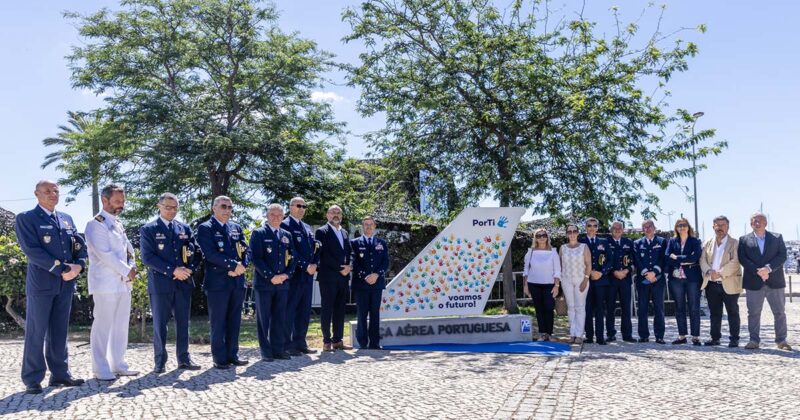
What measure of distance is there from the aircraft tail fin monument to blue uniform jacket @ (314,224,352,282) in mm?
1043

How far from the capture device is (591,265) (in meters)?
9.62

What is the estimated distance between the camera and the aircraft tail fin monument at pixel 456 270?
9.81 meters

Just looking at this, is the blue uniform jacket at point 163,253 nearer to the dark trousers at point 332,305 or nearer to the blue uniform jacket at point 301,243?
the blue uniform jacket at point 301,243

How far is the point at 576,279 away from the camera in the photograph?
959 centimetres

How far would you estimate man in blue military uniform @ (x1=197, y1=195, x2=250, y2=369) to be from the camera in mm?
7215

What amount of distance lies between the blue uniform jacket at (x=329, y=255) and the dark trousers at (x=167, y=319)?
2.19 meters

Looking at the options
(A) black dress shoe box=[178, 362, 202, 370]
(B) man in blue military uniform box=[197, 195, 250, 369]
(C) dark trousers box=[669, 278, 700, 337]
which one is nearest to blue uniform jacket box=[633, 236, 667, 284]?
(C) dark trousers box=[669, 278, 700, 337]

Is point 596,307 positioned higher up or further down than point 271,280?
further down

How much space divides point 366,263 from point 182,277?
2.85 m

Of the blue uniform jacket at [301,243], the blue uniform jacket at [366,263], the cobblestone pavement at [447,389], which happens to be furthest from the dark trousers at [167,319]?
the blue uniform jacket at [366,263]

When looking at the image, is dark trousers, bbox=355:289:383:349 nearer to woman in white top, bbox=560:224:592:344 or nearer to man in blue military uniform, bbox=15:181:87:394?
woman in white top, bbox=560:224:592:344

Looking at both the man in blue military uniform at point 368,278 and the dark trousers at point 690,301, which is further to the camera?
the dark trousers at point 690,301

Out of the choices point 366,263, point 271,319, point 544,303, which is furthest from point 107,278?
point 544,303

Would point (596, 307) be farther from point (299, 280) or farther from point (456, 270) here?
point (299, 280)
